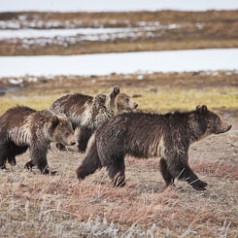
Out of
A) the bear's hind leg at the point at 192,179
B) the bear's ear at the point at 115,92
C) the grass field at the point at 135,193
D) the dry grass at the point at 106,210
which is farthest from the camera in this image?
the bear's ear at the point at 115,92

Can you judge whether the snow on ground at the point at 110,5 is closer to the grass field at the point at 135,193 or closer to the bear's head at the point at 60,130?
the grass field at the point at 135,193

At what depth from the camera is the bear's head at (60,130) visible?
13.8 m

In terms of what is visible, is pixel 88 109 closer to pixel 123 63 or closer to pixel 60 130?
pixel 60 130

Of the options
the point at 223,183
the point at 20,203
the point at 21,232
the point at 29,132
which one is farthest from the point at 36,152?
the point at 21,232

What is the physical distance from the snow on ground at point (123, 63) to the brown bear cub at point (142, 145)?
27.0m

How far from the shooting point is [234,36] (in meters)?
48.8

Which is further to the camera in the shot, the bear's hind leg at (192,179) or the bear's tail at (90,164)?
the bear's tail at (90,164)

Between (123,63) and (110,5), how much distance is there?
1845 centimetres

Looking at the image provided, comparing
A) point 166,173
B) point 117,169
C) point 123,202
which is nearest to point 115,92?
point 166,173

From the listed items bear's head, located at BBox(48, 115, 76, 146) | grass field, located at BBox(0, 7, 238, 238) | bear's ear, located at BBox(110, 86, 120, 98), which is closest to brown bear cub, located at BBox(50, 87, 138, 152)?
bear's ear, located at BBox(110, 86, 120, 98)

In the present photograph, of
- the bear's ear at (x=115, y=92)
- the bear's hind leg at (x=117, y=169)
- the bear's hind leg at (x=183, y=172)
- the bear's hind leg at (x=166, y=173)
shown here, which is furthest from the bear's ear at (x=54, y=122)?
the bear's ear at (x=115, y=92)

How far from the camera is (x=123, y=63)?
42156 mm

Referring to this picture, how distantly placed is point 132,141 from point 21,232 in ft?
14.6

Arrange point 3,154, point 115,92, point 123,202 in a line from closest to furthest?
1. point 123,202
2. point 3,154
3. point 115,92
